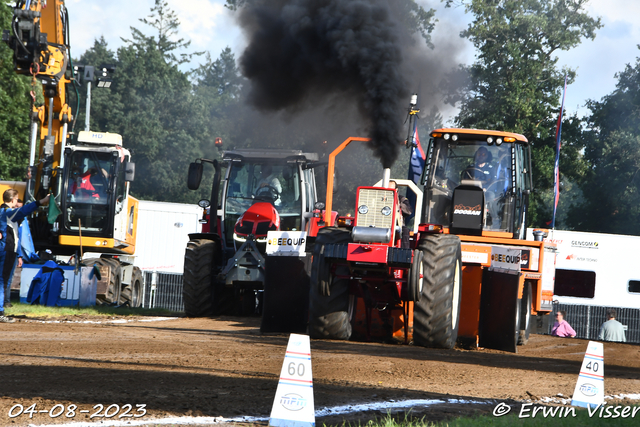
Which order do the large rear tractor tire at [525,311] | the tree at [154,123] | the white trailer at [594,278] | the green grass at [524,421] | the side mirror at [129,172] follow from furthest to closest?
the tree at [154,123] < the white trailer at [594,278] < the side mirror at [129,172] < the large rear tractor tire at [525,311] < the green grass at [524,421]

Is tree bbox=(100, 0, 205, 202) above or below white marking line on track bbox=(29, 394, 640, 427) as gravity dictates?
above

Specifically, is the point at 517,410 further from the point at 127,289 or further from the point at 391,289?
the point at 127,289

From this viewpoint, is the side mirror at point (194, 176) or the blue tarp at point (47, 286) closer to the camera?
the side mirror at point (194, 176)

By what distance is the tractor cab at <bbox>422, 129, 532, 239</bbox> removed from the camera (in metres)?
12.1

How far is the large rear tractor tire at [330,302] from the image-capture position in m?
8.88

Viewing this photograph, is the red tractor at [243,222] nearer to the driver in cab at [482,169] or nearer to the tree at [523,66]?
the driver in cab at [482,169]

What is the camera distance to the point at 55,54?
16.5 meters

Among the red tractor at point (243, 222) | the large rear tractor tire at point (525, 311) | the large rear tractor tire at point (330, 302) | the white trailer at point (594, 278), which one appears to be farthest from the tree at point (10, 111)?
the large rear tractor tire at point (330, 302)

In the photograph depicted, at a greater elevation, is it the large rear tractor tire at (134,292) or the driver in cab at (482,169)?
the driver in cab at (482,169)

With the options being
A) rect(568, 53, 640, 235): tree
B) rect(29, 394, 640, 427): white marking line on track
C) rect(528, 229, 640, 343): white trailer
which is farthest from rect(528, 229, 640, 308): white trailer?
rect(29, 394, 640, 427): white marking line on track

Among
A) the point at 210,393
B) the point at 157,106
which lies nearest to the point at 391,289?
the point at 210,393

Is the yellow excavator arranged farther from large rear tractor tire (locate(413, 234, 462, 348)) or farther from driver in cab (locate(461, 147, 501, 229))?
large rear tractor tire (locate(413, 234, 462, 348))

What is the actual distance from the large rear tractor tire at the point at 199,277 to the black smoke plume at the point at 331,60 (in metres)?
3.51

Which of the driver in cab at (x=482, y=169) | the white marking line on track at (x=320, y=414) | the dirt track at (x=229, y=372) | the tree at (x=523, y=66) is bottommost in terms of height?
the dirt track at (x=229, y=372)
